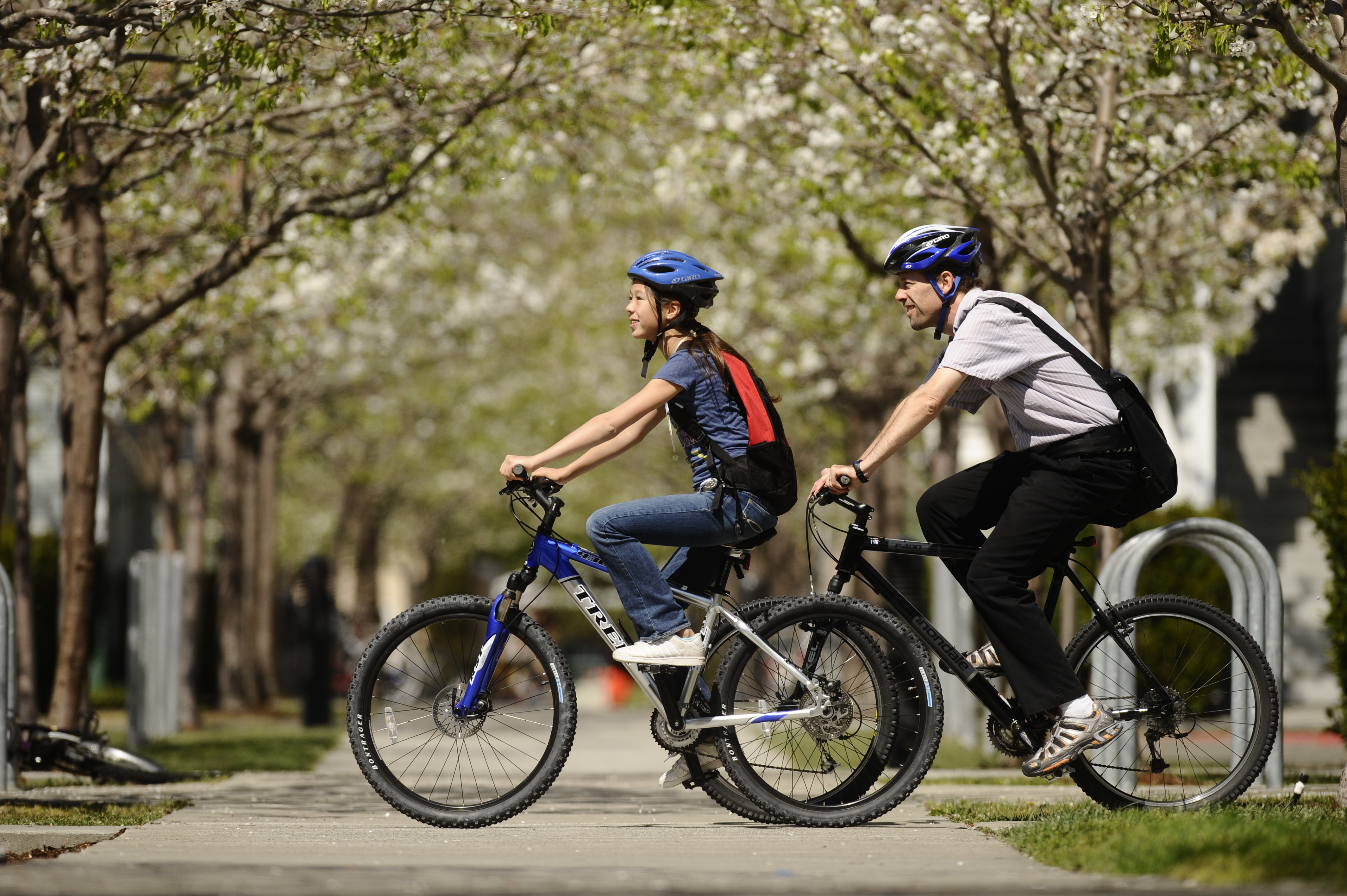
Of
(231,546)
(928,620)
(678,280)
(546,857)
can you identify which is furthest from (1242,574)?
(231,546)

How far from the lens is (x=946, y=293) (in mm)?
5871

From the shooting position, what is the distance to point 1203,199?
1076 cm

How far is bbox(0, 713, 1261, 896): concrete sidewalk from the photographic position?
431cm

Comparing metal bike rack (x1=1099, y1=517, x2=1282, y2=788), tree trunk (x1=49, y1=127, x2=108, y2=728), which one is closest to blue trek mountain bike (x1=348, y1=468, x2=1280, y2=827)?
metal bike rack (x1=1099, y1=517, x2=1282, y2=788)

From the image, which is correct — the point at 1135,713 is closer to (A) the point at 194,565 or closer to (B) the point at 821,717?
(B) the point at 821,717

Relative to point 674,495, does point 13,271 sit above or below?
above

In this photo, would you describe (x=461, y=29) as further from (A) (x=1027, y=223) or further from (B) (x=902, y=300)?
(A) (x=1027, y=223)

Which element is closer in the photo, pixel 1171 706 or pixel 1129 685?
pixel 1171 706

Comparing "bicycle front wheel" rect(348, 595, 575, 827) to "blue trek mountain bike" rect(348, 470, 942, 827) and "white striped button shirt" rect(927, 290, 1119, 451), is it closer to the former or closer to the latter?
"blue trek mountain bike" rect(348, 470, 942, 827)

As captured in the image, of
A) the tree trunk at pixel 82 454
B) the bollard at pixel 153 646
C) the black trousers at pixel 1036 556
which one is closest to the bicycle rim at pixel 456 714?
the black trousers at pixel 1036 556

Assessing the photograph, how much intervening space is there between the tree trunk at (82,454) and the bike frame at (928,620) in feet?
17.0

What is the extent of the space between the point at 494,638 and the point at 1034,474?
2034mm

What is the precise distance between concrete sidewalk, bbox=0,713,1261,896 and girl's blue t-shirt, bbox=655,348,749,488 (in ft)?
4.40

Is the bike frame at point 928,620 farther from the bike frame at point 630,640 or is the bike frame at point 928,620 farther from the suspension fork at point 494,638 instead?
the suspension fork at point 494,638
